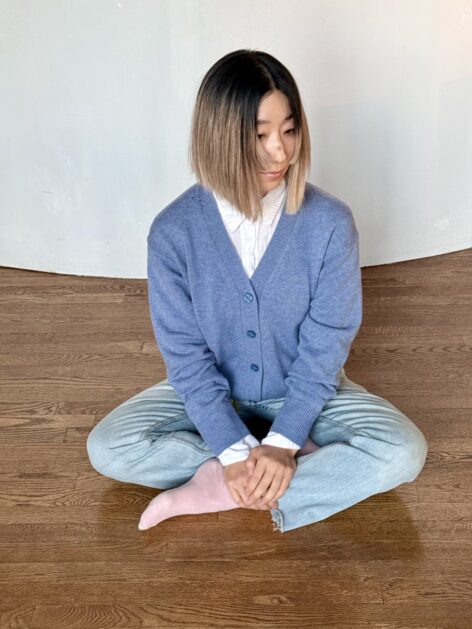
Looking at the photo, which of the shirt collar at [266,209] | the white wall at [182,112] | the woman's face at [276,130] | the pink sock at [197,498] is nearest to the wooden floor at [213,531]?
the pink sock at [197,498]

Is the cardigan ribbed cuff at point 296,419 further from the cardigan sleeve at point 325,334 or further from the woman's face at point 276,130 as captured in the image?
the woman's face at point 276,130

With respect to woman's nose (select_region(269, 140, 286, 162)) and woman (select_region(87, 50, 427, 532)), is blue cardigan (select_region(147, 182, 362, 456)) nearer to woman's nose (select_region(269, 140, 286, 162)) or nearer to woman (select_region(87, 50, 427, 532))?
woman (select_region(87, 50, 427, 532))

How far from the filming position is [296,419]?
4.79ft

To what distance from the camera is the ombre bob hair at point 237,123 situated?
128 centimetres

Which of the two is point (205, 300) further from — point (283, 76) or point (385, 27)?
point (385, 27)

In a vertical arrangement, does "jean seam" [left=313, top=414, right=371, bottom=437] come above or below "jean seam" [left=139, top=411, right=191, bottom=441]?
above

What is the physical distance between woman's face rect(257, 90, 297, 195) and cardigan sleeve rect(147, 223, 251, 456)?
0.77 feet

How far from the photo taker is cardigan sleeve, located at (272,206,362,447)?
4.73 feet

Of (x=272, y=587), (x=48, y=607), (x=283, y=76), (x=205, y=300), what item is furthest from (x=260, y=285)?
(x=48, y=607)

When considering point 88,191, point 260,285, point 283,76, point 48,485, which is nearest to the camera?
point 283,76

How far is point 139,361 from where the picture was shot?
6.56 ft

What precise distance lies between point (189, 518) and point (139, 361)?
1.80ft

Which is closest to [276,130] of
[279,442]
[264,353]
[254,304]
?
[254,304]

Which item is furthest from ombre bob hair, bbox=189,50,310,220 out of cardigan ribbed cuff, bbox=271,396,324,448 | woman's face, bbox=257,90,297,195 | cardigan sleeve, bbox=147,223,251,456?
cardigan ribbed cuff, bbox=271,396,324,448
